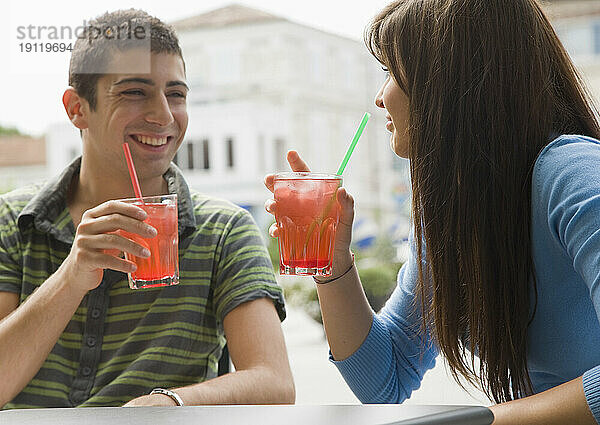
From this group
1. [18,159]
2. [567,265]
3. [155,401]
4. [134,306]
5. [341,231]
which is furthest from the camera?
[18,159]

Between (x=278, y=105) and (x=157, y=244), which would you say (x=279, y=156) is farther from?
(x=157, y=244)

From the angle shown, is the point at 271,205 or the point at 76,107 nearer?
the point at 271,205

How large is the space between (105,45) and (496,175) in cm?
98

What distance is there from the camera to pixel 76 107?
1785 millimetres

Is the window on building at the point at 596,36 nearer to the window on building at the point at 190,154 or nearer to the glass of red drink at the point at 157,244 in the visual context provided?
the window on building at the point at 190,154

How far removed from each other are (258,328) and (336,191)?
39 cm

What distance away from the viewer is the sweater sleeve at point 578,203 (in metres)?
1.01

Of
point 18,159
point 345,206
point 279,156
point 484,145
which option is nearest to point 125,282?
point 345,206

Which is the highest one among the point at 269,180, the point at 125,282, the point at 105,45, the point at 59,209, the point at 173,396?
the point at 105,45

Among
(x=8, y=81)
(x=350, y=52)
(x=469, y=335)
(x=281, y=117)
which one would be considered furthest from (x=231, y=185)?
(x=469, y=335)

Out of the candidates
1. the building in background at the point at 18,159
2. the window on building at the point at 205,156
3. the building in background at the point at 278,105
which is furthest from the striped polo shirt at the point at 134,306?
the window on building at the point at 205,156

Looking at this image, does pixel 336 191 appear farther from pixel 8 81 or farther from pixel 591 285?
pixel 8 81

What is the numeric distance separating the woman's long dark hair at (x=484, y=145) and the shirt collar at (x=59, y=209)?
618 millimetres

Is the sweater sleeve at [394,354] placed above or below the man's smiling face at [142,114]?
below
